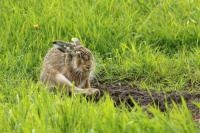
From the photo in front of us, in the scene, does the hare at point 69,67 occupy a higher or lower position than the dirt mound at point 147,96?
higher

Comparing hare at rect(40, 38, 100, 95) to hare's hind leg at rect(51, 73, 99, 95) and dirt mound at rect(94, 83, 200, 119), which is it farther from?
dirt mound at rect(94, 83, 200, 119)

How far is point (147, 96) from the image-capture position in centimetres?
709

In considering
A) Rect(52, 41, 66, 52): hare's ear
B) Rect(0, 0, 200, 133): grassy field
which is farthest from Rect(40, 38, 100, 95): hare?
Rect(0, 0, 200, 133): grassy field

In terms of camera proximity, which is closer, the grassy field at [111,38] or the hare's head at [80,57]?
the hare's head at [80,57]

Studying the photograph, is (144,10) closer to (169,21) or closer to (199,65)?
(169,21)

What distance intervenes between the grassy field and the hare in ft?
0.72

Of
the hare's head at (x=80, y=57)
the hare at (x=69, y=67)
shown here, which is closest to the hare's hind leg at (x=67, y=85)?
the hare at (x=69, y=67)

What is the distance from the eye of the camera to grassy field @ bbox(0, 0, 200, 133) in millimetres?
7680

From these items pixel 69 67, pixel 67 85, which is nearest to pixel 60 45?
pixel 69 67

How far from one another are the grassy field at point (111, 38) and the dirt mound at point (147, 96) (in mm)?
207

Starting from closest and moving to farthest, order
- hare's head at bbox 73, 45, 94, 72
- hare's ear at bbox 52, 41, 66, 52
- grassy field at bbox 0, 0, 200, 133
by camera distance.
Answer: hare's head at bbox 73, 45, 94, 72, hare's ear at bbox 52, 41, 66, 52, grassy field at bbox 0, 0, 200, 133

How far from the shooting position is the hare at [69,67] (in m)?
7.28

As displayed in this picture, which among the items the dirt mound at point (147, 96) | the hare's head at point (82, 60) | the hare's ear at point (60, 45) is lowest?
the dirt mound at point (147, 96)

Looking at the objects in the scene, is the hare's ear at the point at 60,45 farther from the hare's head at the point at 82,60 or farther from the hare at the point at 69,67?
the hare's head at the point at 82,60
